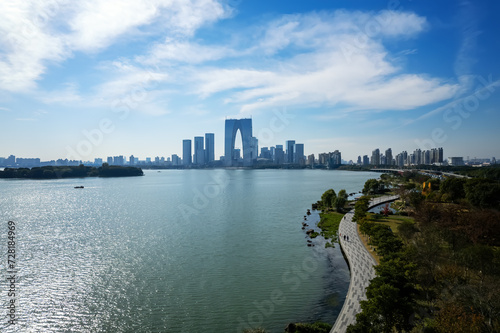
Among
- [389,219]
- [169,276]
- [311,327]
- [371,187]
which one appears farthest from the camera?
[371,187]

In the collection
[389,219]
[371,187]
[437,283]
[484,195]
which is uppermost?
[484,195]

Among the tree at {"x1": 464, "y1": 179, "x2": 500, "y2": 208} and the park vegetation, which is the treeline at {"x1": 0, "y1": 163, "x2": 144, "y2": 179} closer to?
the park vegetation

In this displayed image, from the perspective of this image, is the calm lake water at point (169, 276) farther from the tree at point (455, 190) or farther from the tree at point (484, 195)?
the tree at point (455, 190)

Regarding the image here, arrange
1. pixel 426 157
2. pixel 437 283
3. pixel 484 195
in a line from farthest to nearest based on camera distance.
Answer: pixel 426 157
pixel 484 195
pixel 437 283

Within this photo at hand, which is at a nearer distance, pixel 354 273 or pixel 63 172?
pixel 354 273

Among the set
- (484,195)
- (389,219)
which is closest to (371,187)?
(484,195)

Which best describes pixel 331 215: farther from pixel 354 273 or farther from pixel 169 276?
pixel 169 276

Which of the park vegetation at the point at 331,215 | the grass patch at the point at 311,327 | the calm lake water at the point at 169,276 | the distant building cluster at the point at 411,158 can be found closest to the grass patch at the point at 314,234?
the park vegetation at the point at 331,215

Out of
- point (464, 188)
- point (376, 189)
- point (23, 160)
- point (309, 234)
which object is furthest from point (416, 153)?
point (23, 160)

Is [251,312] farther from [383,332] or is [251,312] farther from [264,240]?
[264,240]
